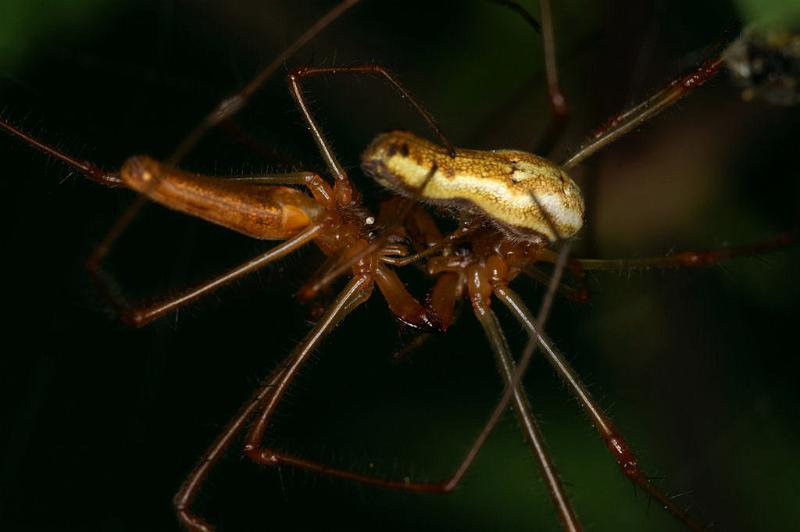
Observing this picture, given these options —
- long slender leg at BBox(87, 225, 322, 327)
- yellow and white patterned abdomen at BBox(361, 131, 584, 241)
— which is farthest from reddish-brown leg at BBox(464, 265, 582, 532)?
long slender leg at BBox(87, 225, 322, 327)

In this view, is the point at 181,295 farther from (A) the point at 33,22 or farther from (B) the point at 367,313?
(A) the point at 33,22

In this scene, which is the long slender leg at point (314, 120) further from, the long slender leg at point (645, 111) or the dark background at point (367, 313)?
the long slender leg at point (645, 111)

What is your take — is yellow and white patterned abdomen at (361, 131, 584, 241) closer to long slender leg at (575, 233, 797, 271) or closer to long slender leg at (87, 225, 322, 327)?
long slender leg at (575, 233, 797, 271)

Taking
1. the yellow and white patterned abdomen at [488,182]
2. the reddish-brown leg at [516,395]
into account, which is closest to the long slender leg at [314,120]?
the yellow and white patterned abdomen at [488,182]

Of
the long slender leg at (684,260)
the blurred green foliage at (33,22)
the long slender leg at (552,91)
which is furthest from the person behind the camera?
the blurred green foliage at (33,22)

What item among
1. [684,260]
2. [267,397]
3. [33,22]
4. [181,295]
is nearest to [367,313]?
[267,397]
